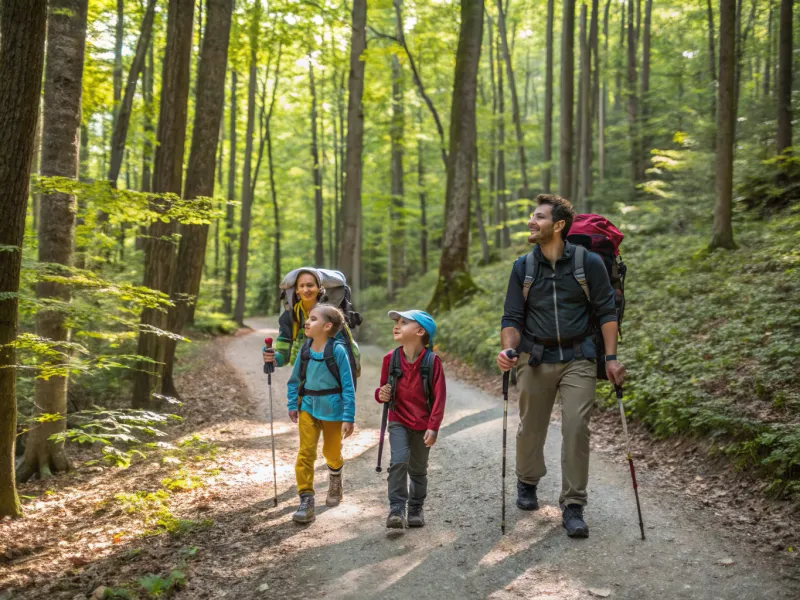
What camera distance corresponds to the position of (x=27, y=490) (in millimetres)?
6230

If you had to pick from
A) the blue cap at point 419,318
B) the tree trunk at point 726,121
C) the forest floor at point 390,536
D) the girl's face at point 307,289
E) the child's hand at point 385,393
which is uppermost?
the tree trunk at point 726,121

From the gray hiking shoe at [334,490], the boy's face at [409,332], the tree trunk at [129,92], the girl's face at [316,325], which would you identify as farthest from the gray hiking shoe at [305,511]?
the tree trunk at [129,92]

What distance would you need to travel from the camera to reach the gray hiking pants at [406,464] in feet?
15.1

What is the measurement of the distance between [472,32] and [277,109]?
64.4 ft

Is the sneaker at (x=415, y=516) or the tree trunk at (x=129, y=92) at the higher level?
the tree trunk at (x=129, y=92)

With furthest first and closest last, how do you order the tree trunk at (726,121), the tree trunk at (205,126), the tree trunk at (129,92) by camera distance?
the tree trunk at (129,92)
the tree trunk at (726,121)
the tree trunk at (205,126)

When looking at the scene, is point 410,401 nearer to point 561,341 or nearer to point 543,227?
point 561,341

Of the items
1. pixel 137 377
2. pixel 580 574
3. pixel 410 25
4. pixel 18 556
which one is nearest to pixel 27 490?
pixel 18 556

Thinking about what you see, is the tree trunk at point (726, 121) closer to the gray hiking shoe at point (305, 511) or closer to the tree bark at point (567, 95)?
the tree bark at point (567, 95)

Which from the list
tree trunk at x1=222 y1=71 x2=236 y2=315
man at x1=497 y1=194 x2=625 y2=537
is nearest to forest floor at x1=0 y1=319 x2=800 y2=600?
man at x1=497 y1=194 x2=625 y2=537

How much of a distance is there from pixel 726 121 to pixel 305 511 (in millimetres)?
11090

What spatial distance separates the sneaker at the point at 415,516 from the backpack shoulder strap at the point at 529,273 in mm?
1850

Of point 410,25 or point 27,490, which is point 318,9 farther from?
point 27,490

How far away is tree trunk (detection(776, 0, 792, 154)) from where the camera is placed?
43.9 ft
